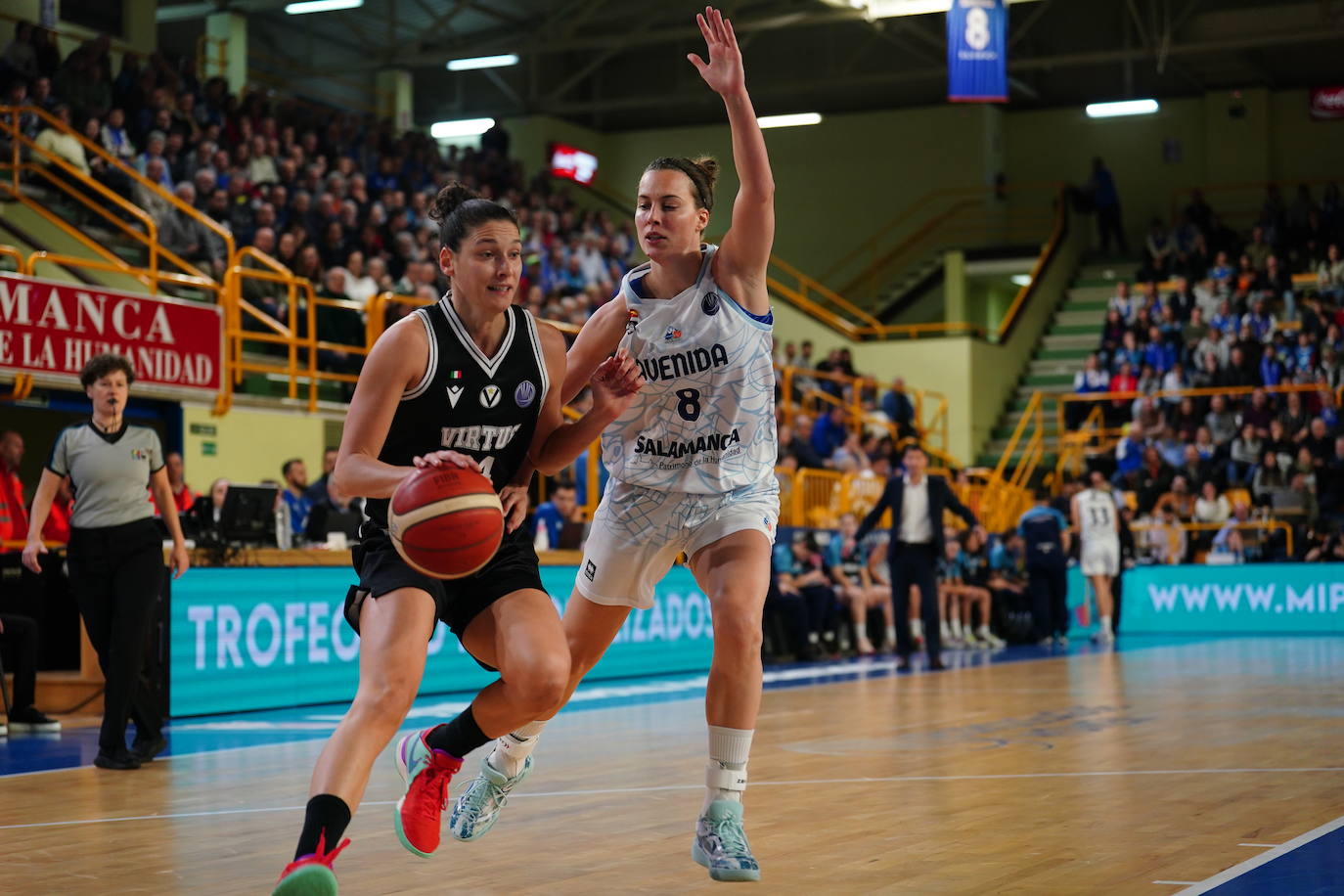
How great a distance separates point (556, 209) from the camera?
1093 inches

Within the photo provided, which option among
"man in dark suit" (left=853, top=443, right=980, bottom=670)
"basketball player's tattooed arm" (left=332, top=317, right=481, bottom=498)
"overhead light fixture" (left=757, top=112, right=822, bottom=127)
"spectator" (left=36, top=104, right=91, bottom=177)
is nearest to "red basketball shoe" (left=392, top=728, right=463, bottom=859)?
"basketball player's tattooed arm" (left=332, top=317, right=481, bottom=498)

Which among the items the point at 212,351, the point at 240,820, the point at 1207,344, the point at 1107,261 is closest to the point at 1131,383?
the point at 1207,344

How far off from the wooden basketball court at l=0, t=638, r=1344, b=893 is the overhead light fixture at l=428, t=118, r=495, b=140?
22404 millimetres

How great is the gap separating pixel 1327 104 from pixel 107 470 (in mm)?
29293

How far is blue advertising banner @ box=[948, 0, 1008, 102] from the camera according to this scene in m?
21.3

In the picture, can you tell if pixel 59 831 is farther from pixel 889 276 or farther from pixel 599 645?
pixel 889 276

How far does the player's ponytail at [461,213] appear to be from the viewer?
4812 millimetres

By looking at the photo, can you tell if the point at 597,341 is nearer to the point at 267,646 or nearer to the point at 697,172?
the point at 697,172

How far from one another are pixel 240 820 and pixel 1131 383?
2398 cm

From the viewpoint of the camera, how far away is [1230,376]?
26844 millimetres

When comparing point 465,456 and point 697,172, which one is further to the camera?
point 697,172

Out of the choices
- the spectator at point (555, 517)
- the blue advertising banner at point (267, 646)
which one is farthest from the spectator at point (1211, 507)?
the blue advertising banner at point (267, 646)

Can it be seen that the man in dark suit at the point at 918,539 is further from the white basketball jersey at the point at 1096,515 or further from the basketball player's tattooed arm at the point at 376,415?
the basketball player's tattooed arm at the point at 376,415

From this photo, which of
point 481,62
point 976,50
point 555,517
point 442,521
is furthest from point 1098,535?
point 442,521
